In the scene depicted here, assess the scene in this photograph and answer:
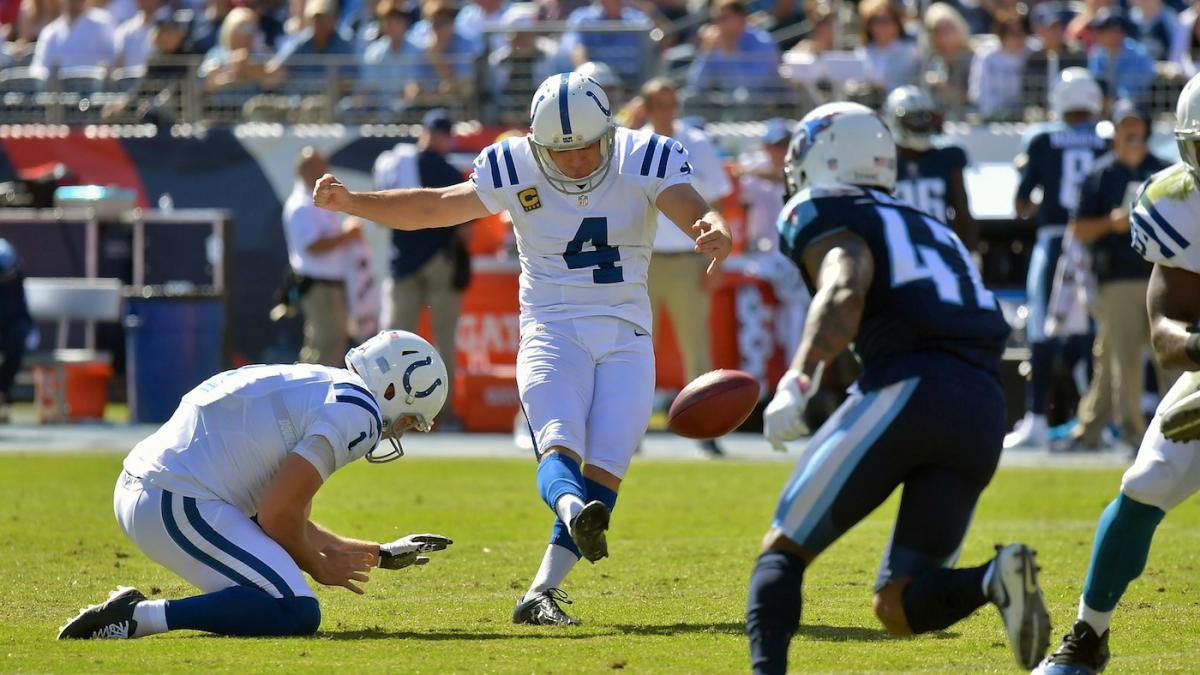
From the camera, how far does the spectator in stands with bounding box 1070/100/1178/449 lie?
1091cm

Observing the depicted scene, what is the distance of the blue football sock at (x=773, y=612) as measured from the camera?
4270mm

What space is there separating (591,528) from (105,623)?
55.1 inches

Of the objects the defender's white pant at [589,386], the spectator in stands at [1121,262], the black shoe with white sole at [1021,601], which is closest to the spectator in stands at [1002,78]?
the spectator in stands at [1121,262]

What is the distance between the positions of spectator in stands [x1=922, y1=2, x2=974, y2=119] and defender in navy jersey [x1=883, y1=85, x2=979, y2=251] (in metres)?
3.98

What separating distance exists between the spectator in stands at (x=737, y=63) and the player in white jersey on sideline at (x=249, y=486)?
9185 millimetres

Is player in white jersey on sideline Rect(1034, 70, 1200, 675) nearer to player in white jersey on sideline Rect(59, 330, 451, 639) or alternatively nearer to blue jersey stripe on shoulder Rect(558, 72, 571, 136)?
blue jersey stripe on shoulder Rect(558, 72, 571, 136)

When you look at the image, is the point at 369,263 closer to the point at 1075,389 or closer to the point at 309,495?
the point at 1075,389

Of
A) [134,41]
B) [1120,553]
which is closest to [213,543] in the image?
[1120,553]

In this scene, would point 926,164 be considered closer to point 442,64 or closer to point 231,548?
point 442,64

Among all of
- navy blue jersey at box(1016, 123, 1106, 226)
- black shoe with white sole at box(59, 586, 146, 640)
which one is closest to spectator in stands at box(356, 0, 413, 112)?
navy blue jersey at box(1016, 123, 1106, 226)

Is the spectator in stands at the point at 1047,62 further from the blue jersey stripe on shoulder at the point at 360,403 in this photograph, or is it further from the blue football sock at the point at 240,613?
the blue football sock at the point at 240,613

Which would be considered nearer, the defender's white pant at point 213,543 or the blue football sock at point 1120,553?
the blue football sock at point 1120,553

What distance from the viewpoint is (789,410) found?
13.4 ft

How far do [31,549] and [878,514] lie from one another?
3971 mm
